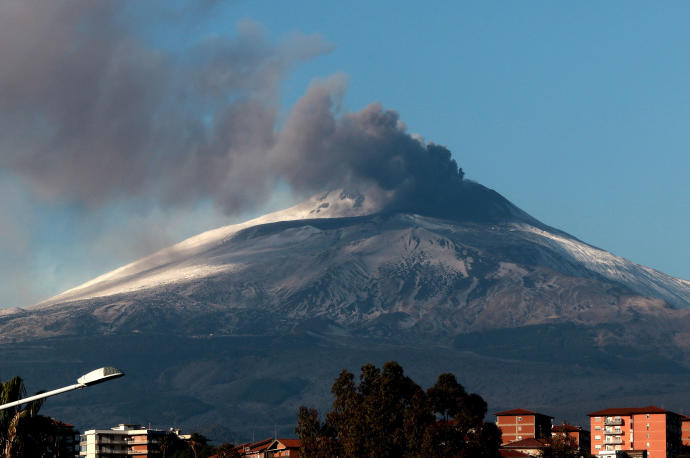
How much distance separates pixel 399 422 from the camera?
104m

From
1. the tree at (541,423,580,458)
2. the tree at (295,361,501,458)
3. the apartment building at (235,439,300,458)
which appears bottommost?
the apartment building at (235,439,300,458)

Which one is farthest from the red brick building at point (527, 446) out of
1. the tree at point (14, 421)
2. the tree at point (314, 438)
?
the tree at point (14, 421)

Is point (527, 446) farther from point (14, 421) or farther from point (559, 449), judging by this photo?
point (14, 421)

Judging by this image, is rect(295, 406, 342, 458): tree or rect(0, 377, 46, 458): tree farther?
rect(295, 406, 342, 458): tree

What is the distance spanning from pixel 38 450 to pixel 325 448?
6539cm

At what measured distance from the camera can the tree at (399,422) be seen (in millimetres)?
100438

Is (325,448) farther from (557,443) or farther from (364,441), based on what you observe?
(557,443)

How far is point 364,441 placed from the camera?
336ft

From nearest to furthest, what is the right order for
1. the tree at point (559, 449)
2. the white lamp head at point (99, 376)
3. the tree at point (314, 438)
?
the white lamp head at point (99, 376)
the tree at point (314, 438)
the tree at point (559, 449)

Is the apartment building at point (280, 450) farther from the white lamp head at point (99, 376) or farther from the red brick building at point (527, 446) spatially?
the white lamp head at point (99, 376)

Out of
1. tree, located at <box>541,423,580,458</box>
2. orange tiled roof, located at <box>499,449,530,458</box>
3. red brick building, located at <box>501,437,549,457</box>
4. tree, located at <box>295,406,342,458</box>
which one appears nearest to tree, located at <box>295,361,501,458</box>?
tree, located at <box>295,406,342,458</box>

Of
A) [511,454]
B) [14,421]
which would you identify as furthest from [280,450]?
[14,421]

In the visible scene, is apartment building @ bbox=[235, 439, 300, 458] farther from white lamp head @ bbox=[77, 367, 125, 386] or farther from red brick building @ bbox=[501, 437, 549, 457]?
white lamp head @ bbox=[77, 367, 125, 386]

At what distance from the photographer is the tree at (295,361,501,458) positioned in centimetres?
10044
